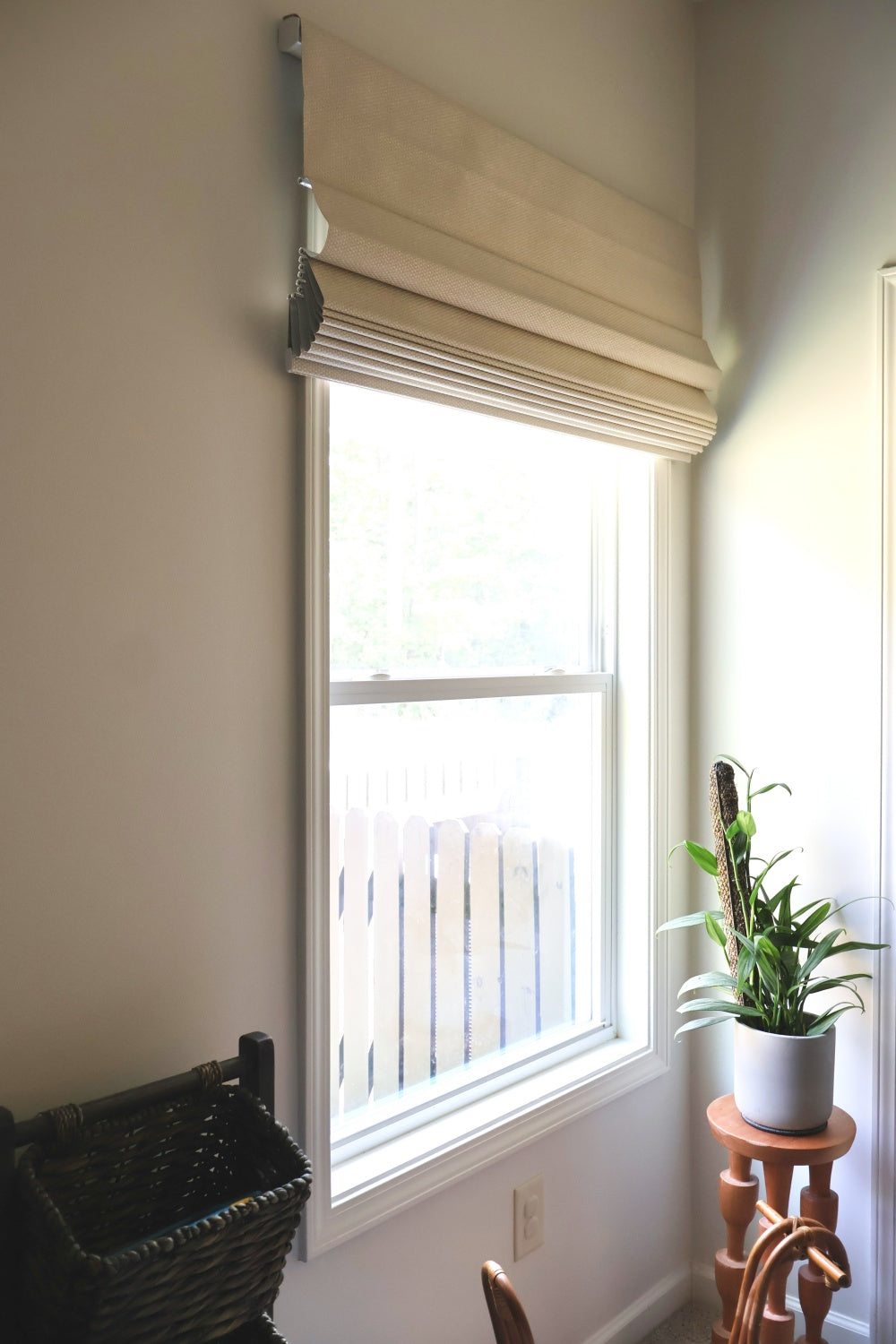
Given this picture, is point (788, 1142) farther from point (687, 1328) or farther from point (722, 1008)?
point (687, 1328)

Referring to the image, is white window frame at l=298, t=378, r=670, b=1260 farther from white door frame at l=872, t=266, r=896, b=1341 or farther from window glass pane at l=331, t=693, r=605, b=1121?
white door frame at l=872, t=266, r=896, b=1341

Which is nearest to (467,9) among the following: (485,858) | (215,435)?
(215,435)

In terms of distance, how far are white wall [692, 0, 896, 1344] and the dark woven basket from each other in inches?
48.4

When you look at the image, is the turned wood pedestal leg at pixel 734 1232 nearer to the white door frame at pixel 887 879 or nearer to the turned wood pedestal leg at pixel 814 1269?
the turned wood pedestal leg at pixel 814 1269

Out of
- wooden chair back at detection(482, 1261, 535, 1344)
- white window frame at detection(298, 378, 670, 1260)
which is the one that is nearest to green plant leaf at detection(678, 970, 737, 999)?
white window frame at detection(298, 378, 670, 1260)

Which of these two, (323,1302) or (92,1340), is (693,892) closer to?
(323,1302)

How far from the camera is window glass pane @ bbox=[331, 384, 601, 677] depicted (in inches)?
59.2

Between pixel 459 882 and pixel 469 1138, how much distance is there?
39cm

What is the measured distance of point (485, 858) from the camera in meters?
1.74

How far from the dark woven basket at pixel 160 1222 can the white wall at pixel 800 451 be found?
1229mm

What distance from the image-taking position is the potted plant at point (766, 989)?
5.25 feet

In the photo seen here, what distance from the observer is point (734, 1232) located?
1.70m

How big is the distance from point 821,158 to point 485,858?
4.64 feet

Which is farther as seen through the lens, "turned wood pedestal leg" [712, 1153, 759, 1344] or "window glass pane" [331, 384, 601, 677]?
"turned wood pedestal leg" [712, 1153, 759, 1344]
